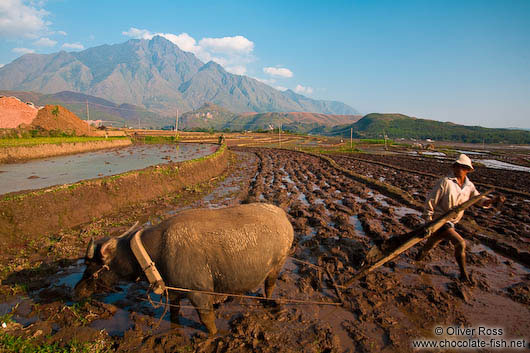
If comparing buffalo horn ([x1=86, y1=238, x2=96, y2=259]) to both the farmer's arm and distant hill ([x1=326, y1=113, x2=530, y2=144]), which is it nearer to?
the farmer's arm

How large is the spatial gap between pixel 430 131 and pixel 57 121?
135091 mm

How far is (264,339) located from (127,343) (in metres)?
2.23

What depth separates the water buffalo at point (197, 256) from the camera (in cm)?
394

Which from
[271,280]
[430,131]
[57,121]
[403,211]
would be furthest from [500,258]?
[430,131]

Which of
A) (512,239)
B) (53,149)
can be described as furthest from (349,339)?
(53,149)

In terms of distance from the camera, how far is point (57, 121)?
37.4 meters

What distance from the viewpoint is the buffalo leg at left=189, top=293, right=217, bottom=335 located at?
12.9 ft

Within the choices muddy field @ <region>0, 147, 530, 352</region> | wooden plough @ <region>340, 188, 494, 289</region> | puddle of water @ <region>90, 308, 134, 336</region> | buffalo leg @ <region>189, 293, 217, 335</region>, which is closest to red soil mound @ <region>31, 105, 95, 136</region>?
muddy field @ <region>0, 147, 530, 352</region>

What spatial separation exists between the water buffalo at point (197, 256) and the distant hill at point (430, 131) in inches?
4279

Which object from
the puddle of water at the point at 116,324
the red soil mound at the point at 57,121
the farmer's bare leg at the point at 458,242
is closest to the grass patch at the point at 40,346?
the puddle of water at the point at 116,324

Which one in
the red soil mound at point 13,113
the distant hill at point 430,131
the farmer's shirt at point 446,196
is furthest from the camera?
the distant hill at point 430,131

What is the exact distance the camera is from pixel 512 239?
27.0ft

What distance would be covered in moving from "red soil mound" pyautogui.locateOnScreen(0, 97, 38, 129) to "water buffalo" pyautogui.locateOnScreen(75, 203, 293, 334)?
38.5m

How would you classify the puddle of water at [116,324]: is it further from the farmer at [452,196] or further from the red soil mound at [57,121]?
the red soil mound at [57,121]
